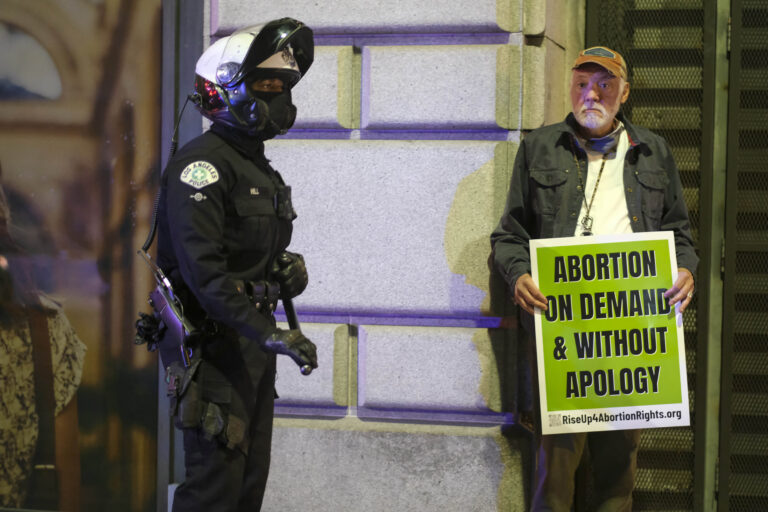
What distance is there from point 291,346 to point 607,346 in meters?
1.43

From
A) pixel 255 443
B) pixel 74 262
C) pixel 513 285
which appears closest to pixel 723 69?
pixel 513 285

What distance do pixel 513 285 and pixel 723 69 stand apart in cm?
170

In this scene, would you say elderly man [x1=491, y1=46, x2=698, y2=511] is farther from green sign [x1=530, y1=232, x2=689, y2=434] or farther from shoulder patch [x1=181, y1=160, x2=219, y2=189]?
shoulder patch [x1=181, y1=160, x2=219, y2=189]

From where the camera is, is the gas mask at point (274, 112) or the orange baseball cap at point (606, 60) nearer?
the gas mask at point (274, 112)

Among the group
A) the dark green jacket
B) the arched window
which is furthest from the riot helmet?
the arched window

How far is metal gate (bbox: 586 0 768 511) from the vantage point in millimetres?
4352

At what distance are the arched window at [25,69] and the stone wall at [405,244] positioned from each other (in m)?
0.99

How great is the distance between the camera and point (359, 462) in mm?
4230

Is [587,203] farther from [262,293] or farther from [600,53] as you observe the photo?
[262,293]

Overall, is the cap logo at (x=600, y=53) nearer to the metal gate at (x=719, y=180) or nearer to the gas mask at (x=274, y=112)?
the metal gate at (x=719, y=180)

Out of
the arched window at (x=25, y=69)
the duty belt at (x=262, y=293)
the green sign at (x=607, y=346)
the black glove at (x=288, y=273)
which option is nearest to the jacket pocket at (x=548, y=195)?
the green sign at (x=607, y=346)

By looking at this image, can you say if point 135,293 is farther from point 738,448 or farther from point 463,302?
point 738,448

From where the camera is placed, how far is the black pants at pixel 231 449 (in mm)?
2883

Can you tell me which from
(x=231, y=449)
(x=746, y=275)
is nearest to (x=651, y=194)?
(x=746, y=275)
